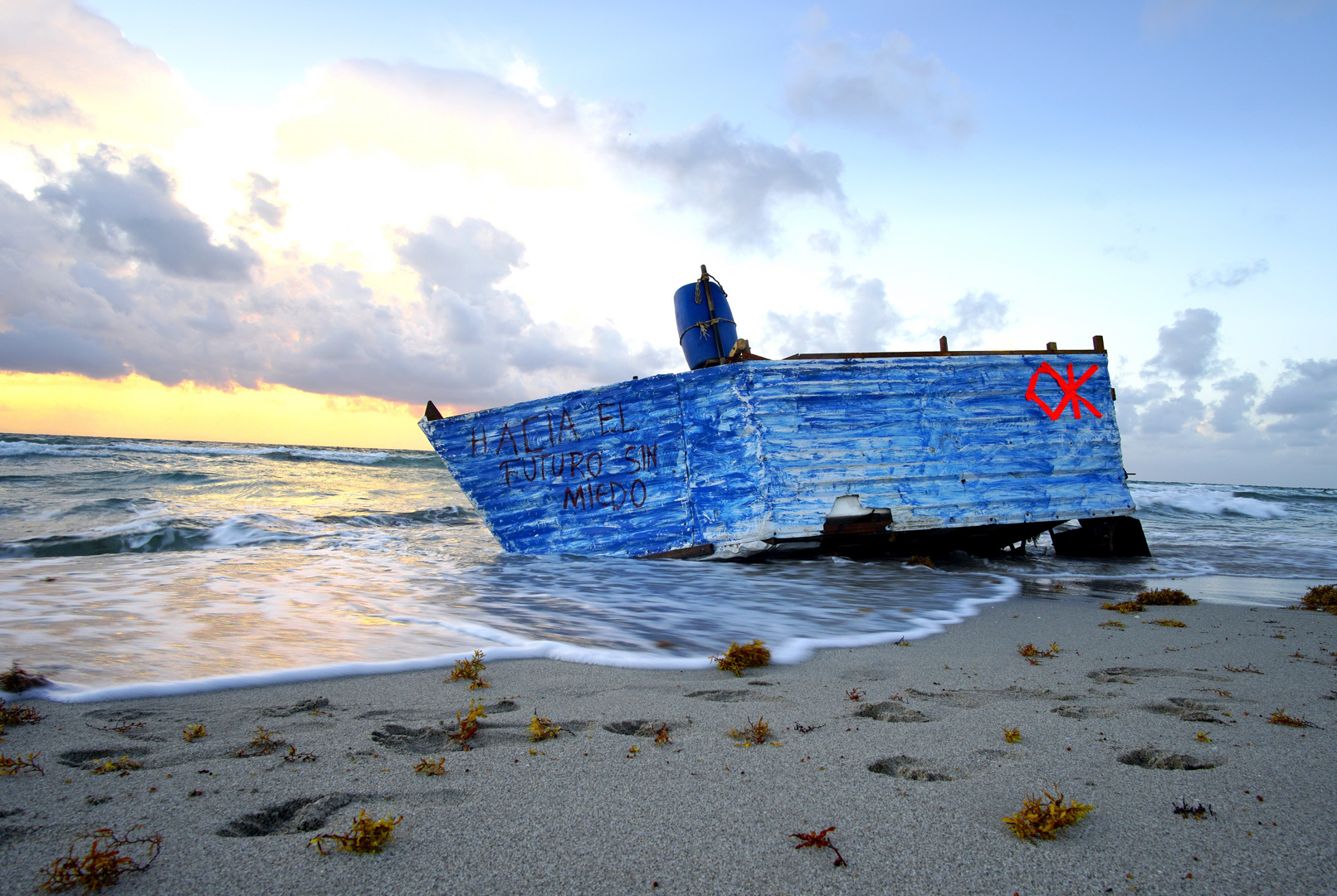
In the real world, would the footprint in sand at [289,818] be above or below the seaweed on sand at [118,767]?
below

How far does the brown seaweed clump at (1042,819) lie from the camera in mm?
1569

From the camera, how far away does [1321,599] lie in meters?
5.36

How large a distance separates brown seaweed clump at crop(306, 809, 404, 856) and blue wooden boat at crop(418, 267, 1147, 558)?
5.79 m

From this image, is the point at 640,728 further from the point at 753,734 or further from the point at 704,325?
the point at 704,325

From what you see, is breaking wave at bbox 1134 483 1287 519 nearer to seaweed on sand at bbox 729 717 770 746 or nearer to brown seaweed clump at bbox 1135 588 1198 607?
brown seaweed clump at bbox 1135 588 1198 607

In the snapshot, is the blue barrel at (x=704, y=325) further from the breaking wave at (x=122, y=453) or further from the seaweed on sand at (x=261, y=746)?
the breaking wave at (x=122, y=453)

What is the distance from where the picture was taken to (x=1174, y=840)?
1569 mm

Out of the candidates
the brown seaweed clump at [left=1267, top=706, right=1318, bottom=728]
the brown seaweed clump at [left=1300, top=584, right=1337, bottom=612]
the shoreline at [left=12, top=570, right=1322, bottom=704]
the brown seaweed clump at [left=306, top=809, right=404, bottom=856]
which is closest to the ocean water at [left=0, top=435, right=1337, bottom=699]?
the shoreline at [left=12, top=570, right=1322, bottom=704]

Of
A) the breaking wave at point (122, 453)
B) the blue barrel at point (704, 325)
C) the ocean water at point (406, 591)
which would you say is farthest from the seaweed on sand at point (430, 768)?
the breaking wave at point (122, 453)

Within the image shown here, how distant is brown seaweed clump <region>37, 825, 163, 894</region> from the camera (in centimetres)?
134

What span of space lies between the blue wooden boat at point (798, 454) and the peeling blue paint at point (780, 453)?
16mm

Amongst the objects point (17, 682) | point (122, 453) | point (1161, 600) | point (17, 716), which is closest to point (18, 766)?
point (17, 716)

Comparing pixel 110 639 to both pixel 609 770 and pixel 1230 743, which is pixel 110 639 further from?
pixel 1230 743

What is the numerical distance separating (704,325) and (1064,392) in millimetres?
4640
